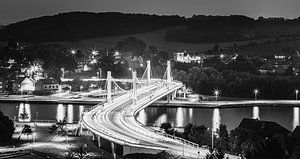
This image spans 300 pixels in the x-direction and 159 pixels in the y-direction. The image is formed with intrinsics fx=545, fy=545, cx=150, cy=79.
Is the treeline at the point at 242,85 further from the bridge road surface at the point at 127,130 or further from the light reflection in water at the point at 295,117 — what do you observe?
the bridge road surface at the point at 127,130

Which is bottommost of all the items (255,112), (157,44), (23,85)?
(255,112)

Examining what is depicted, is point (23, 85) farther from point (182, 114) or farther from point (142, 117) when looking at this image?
point (142, 117)

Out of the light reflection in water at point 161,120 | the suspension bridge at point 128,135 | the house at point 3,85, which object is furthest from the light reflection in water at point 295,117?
the house at point 3,85

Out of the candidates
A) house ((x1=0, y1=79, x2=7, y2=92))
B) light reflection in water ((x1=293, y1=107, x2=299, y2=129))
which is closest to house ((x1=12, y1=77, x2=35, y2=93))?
house ((x1=0, y1=79, x2=7, y2=92))

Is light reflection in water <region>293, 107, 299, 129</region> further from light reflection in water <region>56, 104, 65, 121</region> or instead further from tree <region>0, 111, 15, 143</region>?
tree <region>0, 111, 15, 143</region>

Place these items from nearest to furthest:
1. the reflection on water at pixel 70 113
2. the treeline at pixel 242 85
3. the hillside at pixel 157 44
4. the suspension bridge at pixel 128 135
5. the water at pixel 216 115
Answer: the suspension bridge at pixel 128 135, the water at pixel 216 115, the reflection on water at pixel 70 113, the treeline at pixel 242 85, the hillside at pixel 157 44

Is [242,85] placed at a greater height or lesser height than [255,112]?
greater

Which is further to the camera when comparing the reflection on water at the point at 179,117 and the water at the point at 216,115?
the water at the point at 216,115

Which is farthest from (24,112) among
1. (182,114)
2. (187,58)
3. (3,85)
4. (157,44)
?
(157,44)
